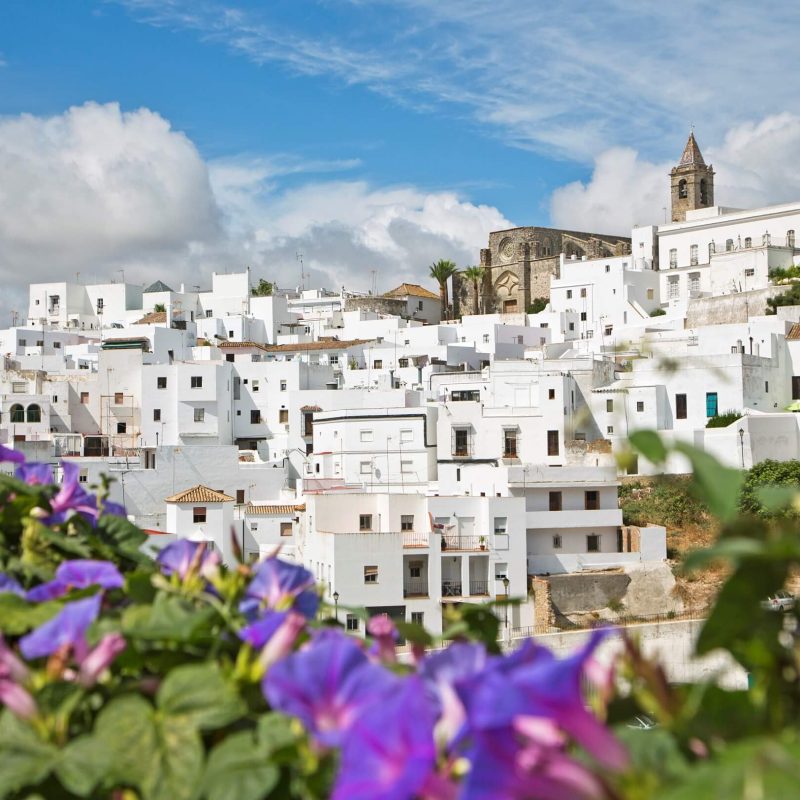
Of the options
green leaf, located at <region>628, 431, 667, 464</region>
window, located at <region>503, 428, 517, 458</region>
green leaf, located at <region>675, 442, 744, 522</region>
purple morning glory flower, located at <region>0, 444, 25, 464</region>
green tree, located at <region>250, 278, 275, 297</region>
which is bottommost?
green leaf, located at <region>675, 442, 744, 522</region>

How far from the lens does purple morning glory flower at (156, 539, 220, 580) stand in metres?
2.35

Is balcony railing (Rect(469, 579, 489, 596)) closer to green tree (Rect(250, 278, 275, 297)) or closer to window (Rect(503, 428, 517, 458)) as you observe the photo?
window (Rect(503, 428, 517, 458))

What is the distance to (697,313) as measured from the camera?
52.7 meters

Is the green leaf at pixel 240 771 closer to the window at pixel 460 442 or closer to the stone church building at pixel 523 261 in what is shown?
the window at pixel 460 442

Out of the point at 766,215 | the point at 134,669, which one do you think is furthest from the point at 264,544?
the point at 766,215

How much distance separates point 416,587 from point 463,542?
6.84ft

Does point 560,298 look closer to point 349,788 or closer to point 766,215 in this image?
point 766,215

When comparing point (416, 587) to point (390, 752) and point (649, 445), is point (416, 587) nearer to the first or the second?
point (649, 445)

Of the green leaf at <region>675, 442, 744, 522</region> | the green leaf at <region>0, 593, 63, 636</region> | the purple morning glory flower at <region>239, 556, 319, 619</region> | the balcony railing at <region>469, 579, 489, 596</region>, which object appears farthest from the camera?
the balcony railing at <region>469, 579, 489, 596</region>

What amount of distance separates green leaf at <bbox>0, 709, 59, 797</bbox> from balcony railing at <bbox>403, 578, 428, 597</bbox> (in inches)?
1011

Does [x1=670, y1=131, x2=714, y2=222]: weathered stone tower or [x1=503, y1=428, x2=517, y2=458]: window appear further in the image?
[x1=670, y1=131, x2=714, y2=222]: weathered stone tower

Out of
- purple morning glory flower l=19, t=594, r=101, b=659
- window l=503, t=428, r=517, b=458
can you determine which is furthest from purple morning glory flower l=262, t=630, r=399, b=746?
window l=503, t=428, r=517, b=458

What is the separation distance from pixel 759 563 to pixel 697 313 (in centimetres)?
5324

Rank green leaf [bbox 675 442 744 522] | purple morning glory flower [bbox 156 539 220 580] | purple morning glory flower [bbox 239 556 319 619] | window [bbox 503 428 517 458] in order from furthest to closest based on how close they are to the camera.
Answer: window [bbox 503 428 517 458], purple morning glory flower [bbox 156 539 220 580], purple morning glory flower [bbox 239 556 319 619], green leaf [bbox 675 442 744 522]
